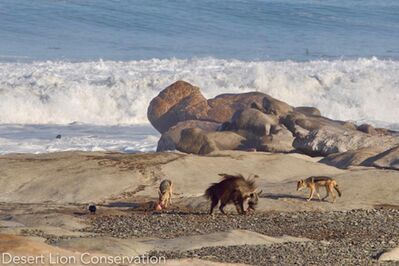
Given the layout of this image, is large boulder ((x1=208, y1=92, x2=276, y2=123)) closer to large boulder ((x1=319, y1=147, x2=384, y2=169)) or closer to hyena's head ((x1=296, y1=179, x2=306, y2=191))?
large boulder ((x1=319, y1=147, x2=384, y2=169))

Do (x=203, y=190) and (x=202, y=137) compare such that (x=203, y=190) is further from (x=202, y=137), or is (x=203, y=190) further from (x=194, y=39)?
(x=194, y=39)

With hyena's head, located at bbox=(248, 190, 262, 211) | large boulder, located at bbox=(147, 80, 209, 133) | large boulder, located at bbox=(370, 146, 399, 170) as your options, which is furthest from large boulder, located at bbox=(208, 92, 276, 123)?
hyena's head, located at bbox=(248, 190, 262, 211)

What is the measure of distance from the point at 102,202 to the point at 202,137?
5329mm

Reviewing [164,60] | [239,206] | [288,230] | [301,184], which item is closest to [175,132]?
[301,184]

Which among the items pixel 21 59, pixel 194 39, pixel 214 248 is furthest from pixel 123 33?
pixel 214 248

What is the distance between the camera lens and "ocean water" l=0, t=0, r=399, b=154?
2767 centimetres

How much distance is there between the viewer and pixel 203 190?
14555 mm

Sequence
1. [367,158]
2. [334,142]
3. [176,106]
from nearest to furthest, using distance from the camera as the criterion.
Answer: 1. [367,158]
2. [334,142]
3. [176,106]

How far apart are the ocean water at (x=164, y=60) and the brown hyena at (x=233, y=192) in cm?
941

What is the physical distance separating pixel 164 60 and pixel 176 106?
12.0m

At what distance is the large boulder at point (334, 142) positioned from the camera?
61.6 ft

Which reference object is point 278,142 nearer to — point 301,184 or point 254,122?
point 254,122

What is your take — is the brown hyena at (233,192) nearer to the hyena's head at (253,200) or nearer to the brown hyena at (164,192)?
the hyena's head at (253,200)

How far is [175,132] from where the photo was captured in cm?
2089
